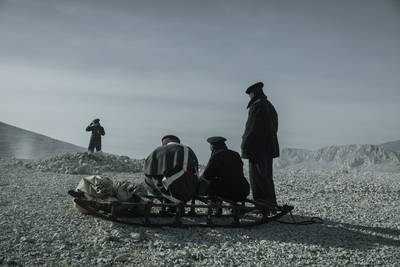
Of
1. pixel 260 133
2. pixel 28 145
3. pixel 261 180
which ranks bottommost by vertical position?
pixel 261 180

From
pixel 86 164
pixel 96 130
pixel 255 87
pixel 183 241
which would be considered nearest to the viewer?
pixel 183 241

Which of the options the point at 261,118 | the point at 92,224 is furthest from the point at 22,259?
the point at 261,118

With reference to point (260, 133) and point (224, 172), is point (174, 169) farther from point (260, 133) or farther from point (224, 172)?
point (260, 133)

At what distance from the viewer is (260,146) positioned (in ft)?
21.3

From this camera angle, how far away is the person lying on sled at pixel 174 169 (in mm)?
5480

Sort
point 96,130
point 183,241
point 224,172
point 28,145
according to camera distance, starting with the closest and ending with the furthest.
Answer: point 183,241 < point 224,172 < point 96,130 < point 28,145

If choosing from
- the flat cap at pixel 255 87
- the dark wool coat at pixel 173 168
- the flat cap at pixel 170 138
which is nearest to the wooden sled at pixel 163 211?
the dark wool coat at pixel 173 168

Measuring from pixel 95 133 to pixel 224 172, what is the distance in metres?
11.2

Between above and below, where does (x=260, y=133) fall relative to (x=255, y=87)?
below

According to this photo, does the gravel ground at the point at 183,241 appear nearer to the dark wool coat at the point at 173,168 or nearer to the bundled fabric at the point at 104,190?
the bundled fabric at the point at 104,190

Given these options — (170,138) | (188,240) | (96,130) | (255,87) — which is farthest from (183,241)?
(96,130)

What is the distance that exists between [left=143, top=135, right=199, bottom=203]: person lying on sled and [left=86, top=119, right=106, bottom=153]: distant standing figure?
10.6 m

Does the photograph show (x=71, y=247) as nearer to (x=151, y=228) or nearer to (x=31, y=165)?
(x=151, y=228)

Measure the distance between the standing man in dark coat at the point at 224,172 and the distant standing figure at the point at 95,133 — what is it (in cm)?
1059
